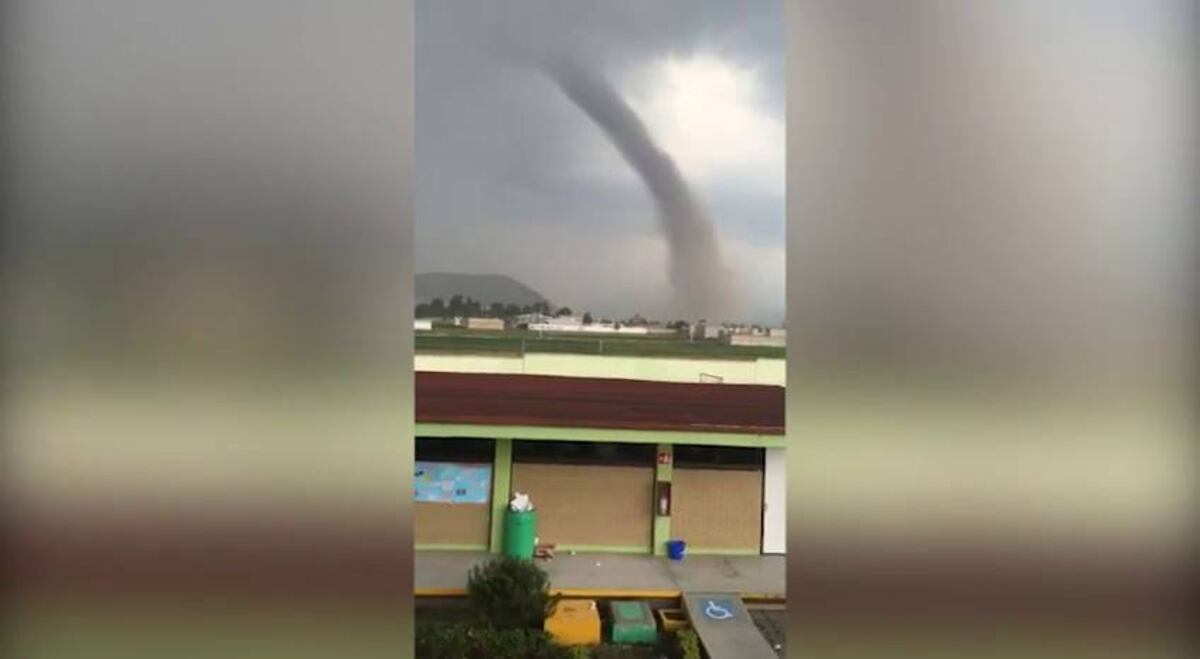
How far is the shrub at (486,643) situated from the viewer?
335 cm

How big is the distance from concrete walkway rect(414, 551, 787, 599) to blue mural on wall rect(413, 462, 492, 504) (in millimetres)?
341

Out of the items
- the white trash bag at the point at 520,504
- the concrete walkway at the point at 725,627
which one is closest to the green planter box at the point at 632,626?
the concrete walkway at the point at 725,627

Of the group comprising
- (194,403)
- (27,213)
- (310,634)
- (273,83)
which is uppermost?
(273,83)

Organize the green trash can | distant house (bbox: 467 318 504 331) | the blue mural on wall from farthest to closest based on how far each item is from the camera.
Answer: the blue mural on wall → the green trash can → distant house (bbox: 467 318 504 331)

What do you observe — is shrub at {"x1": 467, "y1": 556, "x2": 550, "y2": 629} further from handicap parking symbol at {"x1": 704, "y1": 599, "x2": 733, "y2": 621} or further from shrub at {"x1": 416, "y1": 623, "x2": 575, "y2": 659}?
handicap parking symbol at {"x1": 704, "y1": 599, "x2": 733, "y2": 621}

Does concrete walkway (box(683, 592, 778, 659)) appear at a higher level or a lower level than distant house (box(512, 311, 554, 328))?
lower

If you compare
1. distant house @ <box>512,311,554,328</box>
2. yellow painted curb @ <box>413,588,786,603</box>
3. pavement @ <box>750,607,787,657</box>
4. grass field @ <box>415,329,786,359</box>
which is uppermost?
distant house @ <box>512,311,554,328</box>

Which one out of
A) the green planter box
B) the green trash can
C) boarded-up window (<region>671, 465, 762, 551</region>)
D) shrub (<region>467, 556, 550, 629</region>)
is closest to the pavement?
the green planter box

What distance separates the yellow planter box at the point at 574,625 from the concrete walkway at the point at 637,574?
32 centimetres

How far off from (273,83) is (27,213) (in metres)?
0.21

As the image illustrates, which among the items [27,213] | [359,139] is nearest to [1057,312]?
[359,139]

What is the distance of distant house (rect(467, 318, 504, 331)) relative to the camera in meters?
4.34

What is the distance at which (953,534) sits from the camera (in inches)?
A: 24.8

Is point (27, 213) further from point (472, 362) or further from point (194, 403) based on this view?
point (472, 362)
